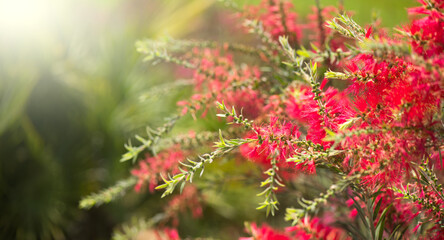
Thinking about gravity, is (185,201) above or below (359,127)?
below

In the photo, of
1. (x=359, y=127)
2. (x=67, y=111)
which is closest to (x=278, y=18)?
(x=359, y=127)

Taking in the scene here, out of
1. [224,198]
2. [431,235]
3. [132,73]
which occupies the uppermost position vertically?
[132,73]

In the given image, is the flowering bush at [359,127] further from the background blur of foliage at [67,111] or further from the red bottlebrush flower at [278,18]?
the background blur of foliage at [67,111]

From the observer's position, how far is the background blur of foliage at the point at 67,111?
0.67 metres

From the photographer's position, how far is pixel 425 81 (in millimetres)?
246

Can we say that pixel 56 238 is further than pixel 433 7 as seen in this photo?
Yes

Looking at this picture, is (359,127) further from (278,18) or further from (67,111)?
(67,111)

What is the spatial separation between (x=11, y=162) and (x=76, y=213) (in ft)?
0.47

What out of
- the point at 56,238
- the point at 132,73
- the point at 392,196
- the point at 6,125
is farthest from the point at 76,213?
the point at 392,196

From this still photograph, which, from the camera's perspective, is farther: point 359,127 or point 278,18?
point 278,18

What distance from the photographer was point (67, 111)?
31.6 inches

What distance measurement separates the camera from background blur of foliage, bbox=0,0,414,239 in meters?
0.67

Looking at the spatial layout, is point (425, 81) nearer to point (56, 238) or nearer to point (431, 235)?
point (431, 235)

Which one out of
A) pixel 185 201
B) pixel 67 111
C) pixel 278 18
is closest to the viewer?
pixel 278 18
